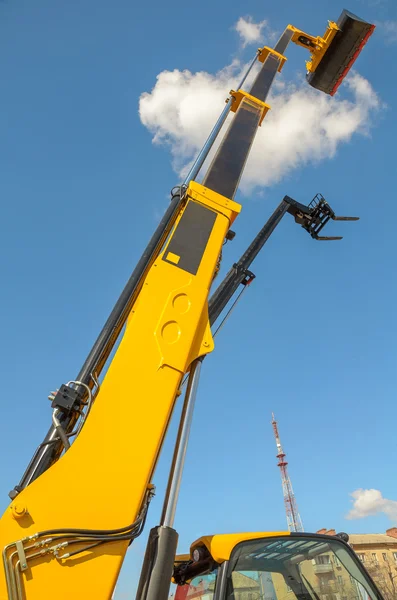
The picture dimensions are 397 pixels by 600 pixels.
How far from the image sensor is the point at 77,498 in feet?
5.77

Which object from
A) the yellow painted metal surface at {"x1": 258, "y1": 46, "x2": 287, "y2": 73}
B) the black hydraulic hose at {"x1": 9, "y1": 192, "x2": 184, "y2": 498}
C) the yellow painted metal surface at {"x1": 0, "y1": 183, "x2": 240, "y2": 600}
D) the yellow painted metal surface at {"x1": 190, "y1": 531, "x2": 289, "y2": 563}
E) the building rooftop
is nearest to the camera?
the yellow painted metal surface at {"x1": 0, "y1": 183, "x2": 240, "y2": 600}

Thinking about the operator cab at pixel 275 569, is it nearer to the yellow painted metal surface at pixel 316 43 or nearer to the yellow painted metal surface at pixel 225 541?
the yellow painted metal surface at pixel 225 541

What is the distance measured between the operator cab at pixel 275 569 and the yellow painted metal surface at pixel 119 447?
89 cm

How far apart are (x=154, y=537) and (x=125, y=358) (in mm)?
938

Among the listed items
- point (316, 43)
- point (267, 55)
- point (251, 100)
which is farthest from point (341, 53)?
point (251, 100)

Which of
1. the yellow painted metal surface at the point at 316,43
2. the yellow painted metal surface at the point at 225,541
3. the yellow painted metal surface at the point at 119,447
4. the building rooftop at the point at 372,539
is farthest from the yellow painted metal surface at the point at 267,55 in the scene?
the building rooftop at the point at 372,539

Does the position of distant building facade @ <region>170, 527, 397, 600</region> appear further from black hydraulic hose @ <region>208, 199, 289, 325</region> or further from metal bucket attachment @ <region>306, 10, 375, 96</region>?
metal bucket attachment @ <region>306, 10, 375, 96</region>

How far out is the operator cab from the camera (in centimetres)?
235

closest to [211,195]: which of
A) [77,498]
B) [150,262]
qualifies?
[150,262]

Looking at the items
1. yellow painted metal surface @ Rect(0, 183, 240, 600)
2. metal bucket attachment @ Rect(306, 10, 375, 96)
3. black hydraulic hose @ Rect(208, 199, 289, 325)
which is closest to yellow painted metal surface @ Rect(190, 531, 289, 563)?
yellow painted metal surface @ Rect(0, 183, 240, 600)

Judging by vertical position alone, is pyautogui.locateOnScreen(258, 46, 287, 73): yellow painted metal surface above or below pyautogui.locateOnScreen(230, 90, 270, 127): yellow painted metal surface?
above

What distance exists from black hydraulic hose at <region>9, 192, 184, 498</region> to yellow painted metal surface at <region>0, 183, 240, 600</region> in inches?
6.6

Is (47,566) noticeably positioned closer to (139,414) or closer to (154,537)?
(154,537)

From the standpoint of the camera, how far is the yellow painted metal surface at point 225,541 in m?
2.33
